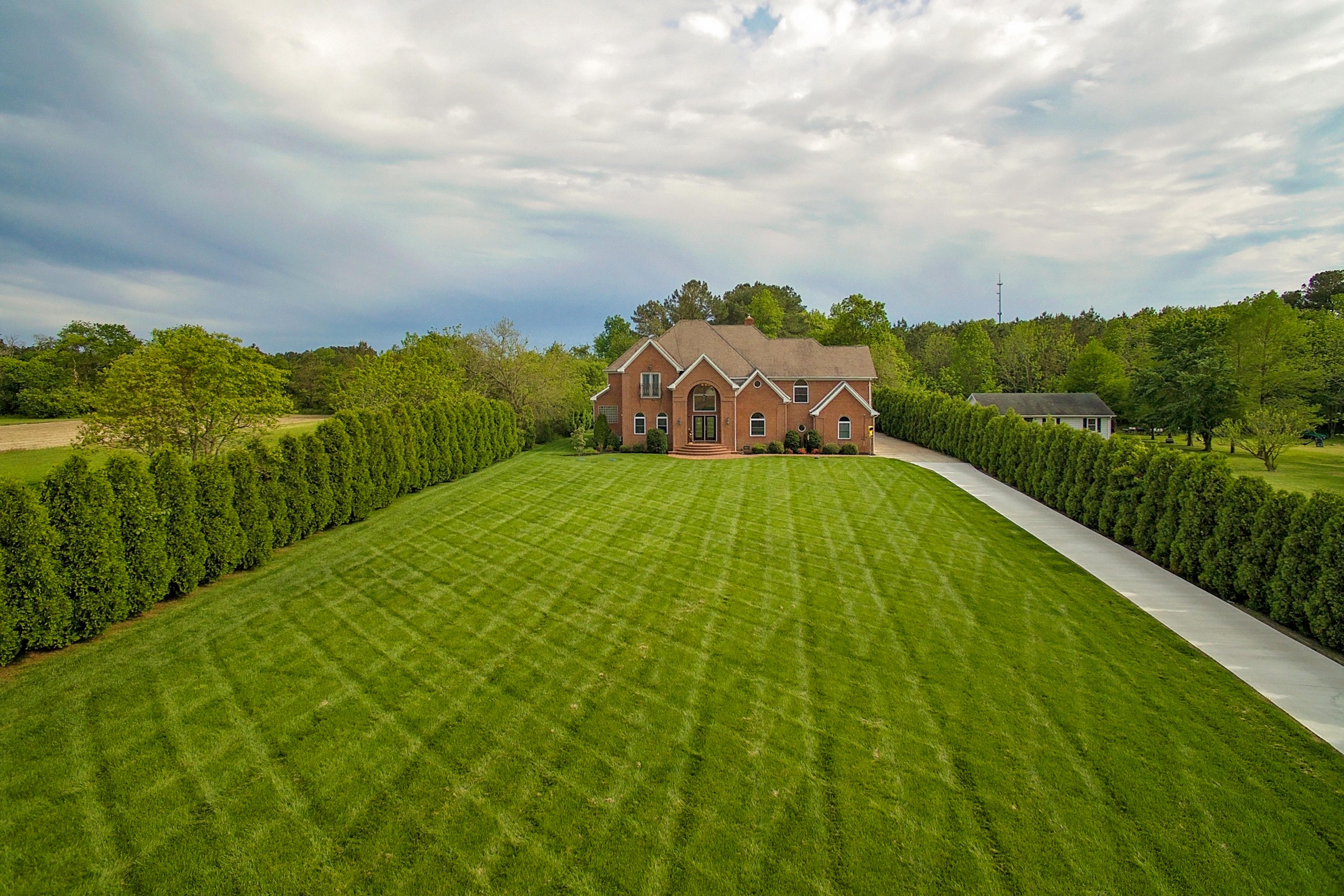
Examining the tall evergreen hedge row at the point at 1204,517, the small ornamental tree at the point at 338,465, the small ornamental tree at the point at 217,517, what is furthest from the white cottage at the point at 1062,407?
the small ornamental tree at the point at 217,517

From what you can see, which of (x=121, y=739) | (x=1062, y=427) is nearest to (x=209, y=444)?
(x=121, y=739)

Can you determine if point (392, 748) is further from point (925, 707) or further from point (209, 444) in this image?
point (209, 444)

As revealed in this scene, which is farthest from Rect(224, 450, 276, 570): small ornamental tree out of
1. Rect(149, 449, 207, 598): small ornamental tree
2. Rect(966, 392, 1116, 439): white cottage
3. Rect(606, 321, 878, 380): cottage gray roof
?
Rect(966, 392, 1116, 439): white cottage

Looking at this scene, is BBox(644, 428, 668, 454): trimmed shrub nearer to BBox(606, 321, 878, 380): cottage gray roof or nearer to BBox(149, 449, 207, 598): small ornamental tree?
BBox(606, 321, 878, 380): cottage gray roof

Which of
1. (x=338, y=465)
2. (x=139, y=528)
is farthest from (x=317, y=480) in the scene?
(x=139, y=528)

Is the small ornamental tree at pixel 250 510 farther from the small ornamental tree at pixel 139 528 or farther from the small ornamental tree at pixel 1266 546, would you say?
the small ornamental tree at pixel 1266 546
